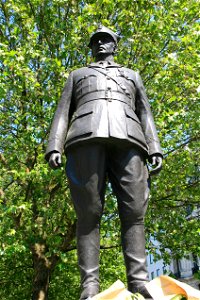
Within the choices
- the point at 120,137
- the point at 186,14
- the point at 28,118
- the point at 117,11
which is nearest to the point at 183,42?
the point at 186,14

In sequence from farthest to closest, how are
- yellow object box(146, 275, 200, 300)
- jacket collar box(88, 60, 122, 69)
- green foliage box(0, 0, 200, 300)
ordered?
green foliage box(0, 0, 200, 300), jacket collar box(88, 60, 122, 69), yellow object box(146, 275, 200, 300)

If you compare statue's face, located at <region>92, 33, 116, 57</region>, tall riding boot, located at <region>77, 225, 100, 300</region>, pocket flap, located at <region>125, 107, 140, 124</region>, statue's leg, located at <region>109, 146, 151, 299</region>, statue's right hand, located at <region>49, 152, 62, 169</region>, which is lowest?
tall riding boot, located at <region>77, 225, 100, 300</region>

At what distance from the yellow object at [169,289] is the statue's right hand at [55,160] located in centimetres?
149

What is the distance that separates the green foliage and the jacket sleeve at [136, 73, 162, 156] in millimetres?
4974

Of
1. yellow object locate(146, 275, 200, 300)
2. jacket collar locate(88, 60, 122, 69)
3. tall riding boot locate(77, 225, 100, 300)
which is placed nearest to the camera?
yellow object locate(146, 275, 200, 300)

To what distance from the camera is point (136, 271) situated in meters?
3.74

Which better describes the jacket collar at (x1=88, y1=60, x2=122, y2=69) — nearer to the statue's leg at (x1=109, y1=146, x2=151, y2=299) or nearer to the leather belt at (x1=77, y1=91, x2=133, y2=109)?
the leather belt at (x1=77, y1=91, x2=133, y2=109)

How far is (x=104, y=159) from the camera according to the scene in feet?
13.5

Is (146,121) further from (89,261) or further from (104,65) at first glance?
(89,261)

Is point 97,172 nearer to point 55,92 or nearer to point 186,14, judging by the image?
point 55,92

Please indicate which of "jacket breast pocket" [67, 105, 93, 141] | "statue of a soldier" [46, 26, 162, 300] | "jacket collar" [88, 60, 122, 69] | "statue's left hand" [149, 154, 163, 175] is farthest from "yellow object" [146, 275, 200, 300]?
"jacket collar" [88, 60, 122, 69]

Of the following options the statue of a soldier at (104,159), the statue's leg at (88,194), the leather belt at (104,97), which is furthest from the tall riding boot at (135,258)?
the leather belt at (104,97)

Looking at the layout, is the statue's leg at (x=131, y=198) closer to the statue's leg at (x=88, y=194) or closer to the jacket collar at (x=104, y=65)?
the statue's leg at (x=88, y=194)

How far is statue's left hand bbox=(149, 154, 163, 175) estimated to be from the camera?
420 centimetres
